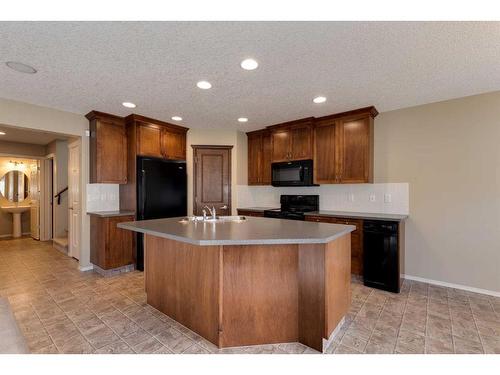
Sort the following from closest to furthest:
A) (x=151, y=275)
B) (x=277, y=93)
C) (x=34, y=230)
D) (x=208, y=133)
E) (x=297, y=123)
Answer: (x=151, y=275), (x=277, y=93), (x=297, y=123), (x=208, y=133), (x=34, y=230)

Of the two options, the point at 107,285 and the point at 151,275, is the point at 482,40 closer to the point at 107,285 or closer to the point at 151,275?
the point at 151,275

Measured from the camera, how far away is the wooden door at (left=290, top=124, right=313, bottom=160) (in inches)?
155

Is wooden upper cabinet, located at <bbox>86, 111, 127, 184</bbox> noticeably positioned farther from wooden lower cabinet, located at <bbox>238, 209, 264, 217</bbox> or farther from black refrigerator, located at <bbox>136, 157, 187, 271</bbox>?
wooden lower cabinet, located at <bbox>238, 209, 264, 217</bbox>

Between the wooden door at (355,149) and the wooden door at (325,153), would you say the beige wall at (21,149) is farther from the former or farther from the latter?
the wooden door at (355,149)

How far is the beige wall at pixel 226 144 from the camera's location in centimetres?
466

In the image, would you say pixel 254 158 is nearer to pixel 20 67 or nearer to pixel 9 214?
pixel 20 67

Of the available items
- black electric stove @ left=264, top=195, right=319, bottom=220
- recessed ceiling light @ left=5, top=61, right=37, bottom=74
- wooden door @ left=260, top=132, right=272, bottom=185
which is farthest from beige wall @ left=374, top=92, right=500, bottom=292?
recessed ceiling light @ left=5, top=61, right=37, bottom=74

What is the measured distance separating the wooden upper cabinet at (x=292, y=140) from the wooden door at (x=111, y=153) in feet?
8.15

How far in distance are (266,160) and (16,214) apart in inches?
254

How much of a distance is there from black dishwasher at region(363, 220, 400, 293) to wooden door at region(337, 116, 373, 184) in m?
0.74

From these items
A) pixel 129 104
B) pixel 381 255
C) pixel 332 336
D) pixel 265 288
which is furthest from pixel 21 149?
pixel 381 255
